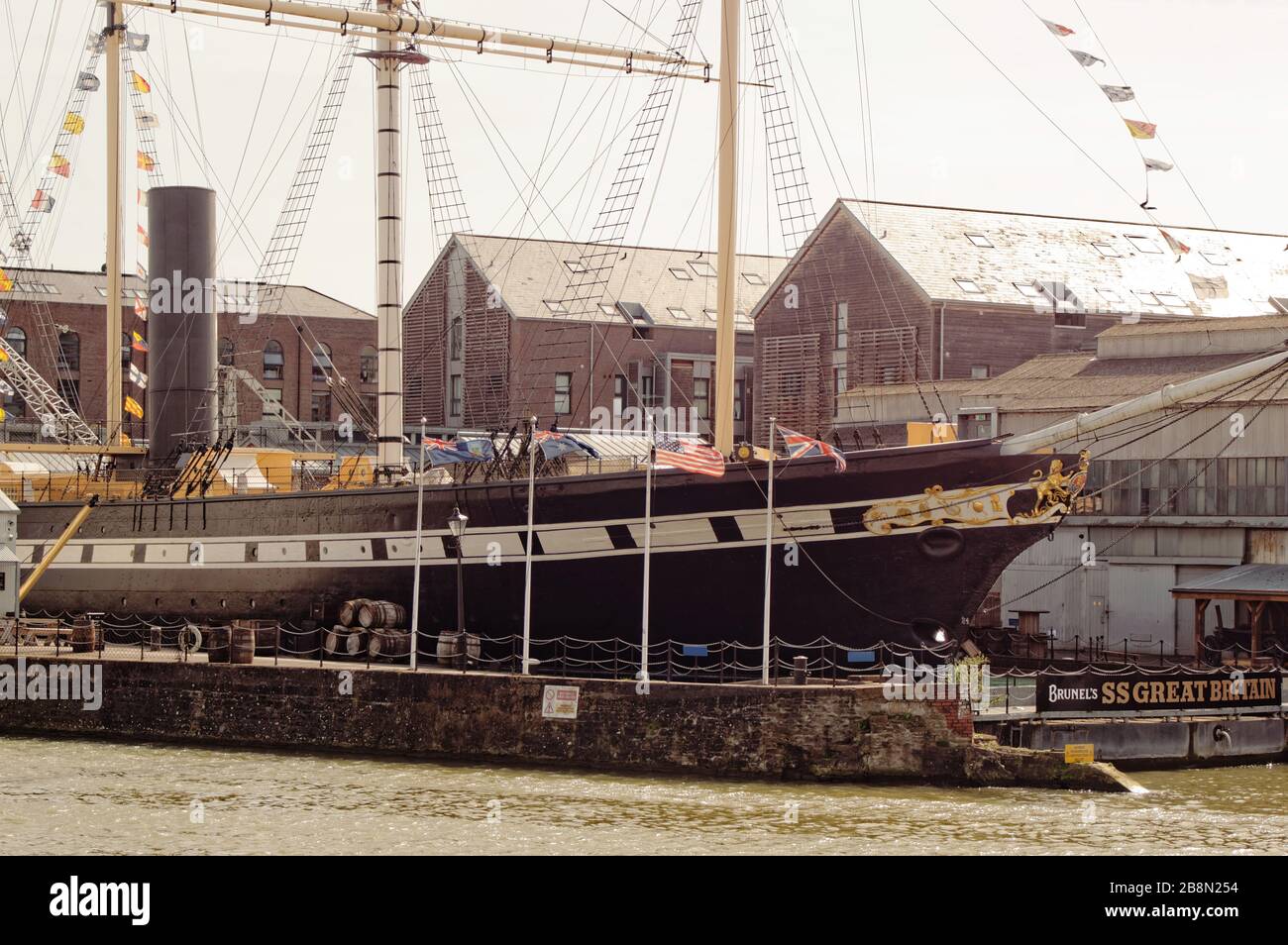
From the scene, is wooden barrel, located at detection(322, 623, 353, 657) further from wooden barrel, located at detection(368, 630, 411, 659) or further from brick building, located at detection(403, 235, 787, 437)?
brick building, located at detection(403, 235, 787, 437)

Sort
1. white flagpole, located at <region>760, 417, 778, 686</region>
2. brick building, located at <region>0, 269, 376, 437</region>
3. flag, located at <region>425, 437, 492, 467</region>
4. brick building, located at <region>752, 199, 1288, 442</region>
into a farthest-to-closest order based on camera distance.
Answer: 1. brick building, located at <region>0, 269, 376, 437</region>
2. brick building, located at <region>752, 199, 1288, 442</region>
3. flag, located at <region>425, 437, 492, 467</region>
4. white flagpole, located at <region>760, 417, 778, 686</region>

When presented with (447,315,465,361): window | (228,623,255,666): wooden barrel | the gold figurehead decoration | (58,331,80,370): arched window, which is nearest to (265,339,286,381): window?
(58,331,80,370): arched window

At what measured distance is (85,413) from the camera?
250 ft

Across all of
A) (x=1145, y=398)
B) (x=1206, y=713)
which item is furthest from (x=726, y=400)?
(x=1206, y=713)

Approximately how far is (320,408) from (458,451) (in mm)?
50836

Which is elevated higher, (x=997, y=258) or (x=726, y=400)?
(x=997, y=258)

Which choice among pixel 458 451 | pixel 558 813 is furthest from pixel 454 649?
pixel 558 813

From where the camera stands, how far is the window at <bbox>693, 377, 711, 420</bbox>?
2729 inches

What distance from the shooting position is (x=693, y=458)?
1158 inches

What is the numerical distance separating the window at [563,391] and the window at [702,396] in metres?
5.10

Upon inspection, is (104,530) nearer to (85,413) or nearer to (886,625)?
(886,625)

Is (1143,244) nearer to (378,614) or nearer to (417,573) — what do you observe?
(378,614)

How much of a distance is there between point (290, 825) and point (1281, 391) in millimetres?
24960

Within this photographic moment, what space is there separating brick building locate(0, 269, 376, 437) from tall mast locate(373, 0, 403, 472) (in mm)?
33523
